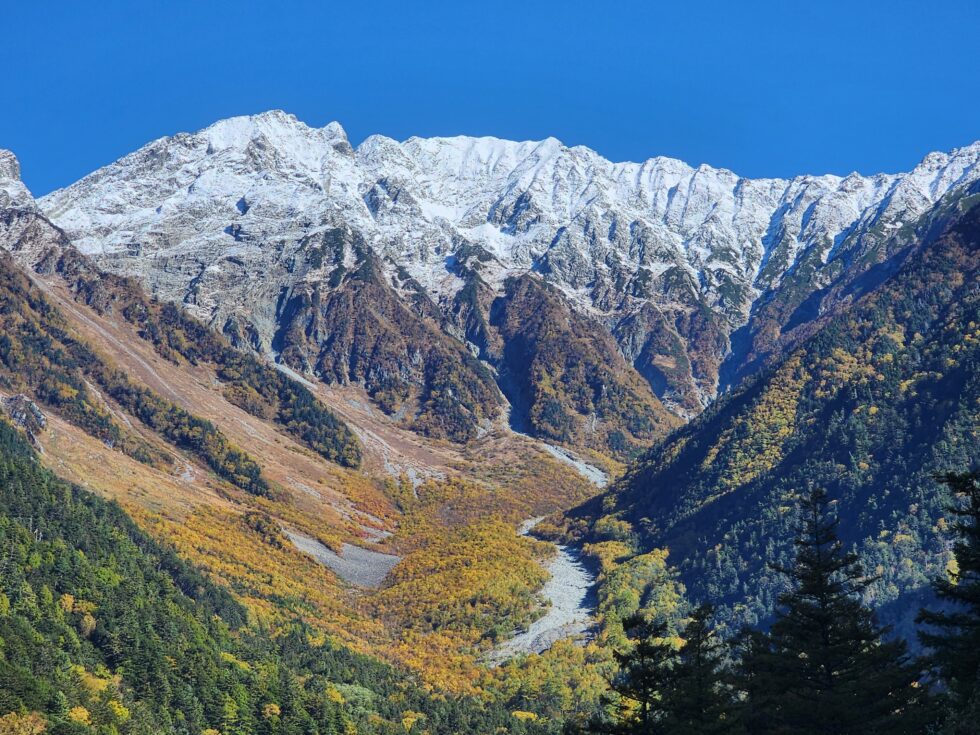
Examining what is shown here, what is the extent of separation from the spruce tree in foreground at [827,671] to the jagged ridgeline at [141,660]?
9450 cm

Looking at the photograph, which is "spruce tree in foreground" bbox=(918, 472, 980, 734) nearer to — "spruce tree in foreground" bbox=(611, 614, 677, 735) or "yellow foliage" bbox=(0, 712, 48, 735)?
"spruce tree in foreground" bbox=(611, 614, 677, 735)

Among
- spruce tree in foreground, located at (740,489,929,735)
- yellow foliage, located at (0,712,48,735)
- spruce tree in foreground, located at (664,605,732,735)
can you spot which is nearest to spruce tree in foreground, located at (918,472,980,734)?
spruce tree in foreground, located at (740,489,929,735)

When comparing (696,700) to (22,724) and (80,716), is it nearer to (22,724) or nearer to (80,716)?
(22,724)

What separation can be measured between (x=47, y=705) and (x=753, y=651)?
9713cm

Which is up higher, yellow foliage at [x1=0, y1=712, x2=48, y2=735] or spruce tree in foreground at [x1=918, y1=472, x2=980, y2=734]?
spruce tree in foreground at [x1=918, y1=472, x2=980, y2=734]

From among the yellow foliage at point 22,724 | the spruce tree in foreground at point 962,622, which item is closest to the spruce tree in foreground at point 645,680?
the spruce tree in foreground at point 962,622

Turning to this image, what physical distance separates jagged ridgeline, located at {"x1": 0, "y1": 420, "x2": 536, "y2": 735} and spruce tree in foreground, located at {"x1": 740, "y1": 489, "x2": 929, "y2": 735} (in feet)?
310

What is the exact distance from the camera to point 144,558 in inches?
7717

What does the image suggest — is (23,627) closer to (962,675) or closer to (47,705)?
(47,705)

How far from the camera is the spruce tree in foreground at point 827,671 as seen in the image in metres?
54.8

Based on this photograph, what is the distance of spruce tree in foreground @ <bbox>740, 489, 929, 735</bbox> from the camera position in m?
54.8

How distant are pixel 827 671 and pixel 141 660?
11906 cm

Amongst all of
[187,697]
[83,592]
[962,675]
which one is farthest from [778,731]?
[83,592]

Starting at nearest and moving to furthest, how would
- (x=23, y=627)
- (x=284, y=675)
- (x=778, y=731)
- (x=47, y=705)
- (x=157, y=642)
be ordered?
1. (x=778, y=731)
2. (x=47, y=705)
3. (x=23, y=627)
4. (x=157, y=642)
5. (x=284, y=675)
